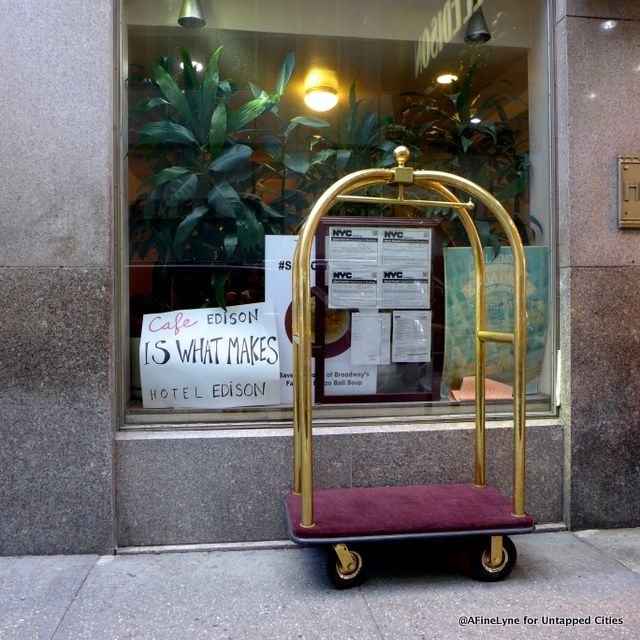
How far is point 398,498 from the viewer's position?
3.70m

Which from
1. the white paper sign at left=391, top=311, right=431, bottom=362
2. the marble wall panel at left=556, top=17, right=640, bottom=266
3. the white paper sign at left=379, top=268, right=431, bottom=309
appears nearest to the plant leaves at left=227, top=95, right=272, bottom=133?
the white paper sign at left=379, top=268, right=431, bottom=309

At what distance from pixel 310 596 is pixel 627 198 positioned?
323 centimetres

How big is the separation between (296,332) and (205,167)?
1501 mm

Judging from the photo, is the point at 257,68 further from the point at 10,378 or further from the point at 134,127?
the point at 10,378

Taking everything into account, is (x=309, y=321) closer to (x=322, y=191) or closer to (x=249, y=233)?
(x=249, y=233)

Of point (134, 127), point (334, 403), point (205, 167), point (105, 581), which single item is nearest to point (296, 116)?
point (205, 167)

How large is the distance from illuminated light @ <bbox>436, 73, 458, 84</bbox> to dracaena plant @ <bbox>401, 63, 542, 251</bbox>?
5 cm

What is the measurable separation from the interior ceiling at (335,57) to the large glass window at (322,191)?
12mm

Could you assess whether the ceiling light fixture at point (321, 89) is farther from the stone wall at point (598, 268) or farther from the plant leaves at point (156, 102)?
the stone wall at point (598, 268)

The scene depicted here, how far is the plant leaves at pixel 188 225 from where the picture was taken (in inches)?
165

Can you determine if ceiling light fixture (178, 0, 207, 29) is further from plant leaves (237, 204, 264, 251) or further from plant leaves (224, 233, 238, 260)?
plant leaves (224, 233, 238, 260)

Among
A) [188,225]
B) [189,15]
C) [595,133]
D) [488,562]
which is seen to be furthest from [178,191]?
[488,562]

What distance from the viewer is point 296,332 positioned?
11.3ft

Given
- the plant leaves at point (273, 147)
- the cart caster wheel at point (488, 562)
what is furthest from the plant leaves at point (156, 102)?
the cart caster wheel at point (488, 562)
